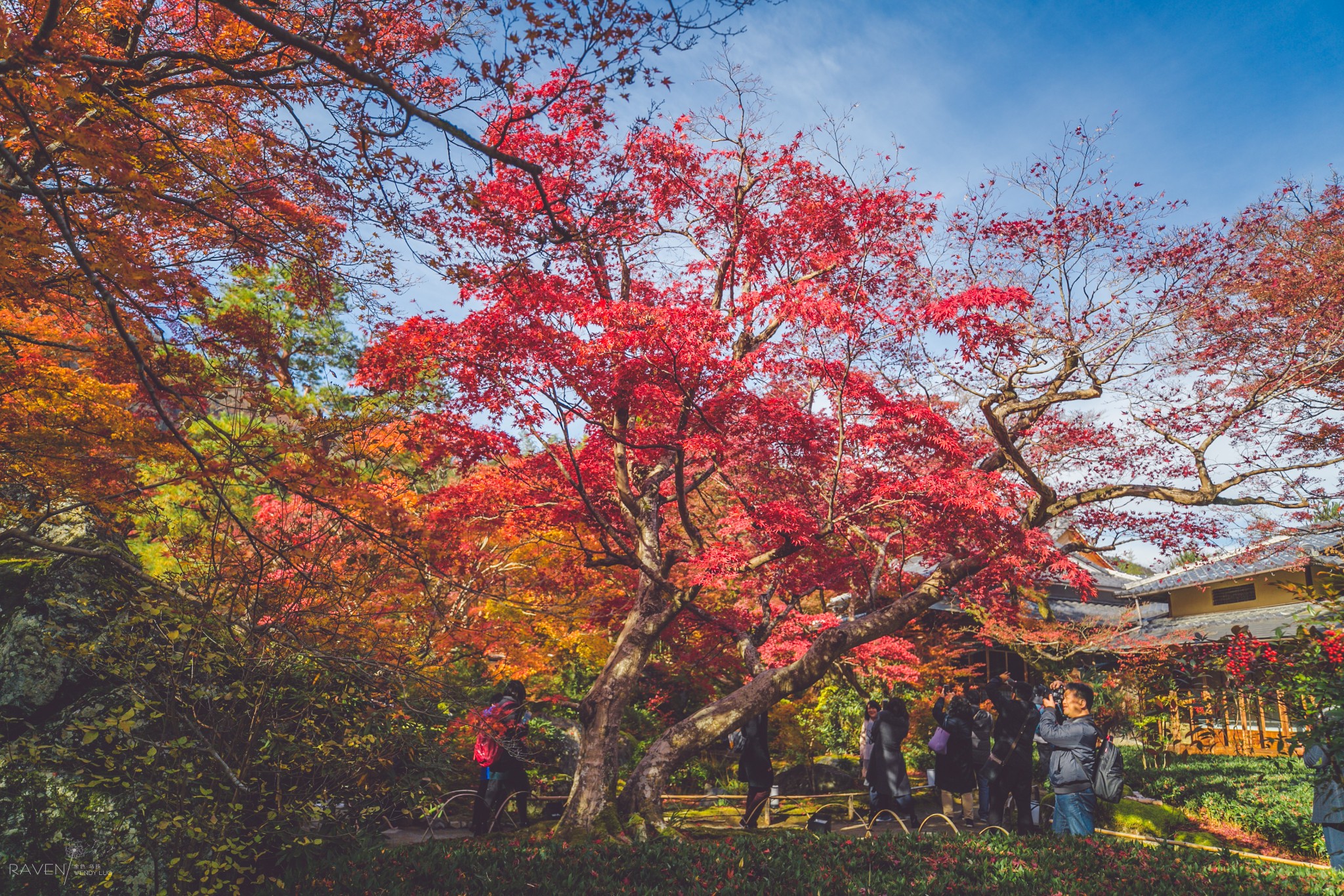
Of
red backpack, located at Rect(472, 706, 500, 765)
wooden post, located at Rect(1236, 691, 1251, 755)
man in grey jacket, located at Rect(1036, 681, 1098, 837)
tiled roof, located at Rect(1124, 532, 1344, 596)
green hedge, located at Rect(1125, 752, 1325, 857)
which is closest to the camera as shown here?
man in grey jacket, located at Rect(1036, 681, 1098, 837)

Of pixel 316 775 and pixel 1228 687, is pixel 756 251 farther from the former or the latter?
pixel 1228 687

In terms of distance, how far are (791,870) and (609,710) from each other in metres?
3.44

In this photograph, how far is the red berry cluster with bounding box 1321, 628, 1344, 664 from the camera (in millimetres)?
3746

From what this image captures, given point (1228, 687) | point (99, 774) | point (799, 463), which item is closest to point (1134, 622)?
point (1228, 687)

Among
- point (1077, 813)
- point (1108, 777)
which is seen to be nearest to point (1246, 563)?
point (1108, 777)

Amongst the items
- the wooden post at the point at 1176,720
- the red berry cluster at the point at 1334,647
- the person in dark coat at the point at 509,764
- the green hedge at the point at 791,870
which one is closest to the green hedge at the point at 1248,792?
the wooden post at the point at 1176,720

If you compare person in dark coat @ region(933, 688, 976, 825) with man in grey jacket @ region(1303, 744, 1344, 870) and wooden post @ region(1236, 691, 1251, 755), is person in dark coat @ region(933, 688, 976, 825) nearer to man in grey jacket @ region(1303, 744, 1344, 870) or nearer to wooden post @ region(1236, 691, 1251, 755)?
man in grey jacket @ region(1303, 744, 1344, 870)

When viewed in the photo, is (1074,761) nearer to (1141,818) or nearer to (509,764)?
(1141,818)

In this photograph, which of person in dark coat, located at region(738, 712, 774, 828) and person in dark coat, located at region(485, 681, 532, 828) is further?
person in dark coat, located at region(738, 712, 774, 828)

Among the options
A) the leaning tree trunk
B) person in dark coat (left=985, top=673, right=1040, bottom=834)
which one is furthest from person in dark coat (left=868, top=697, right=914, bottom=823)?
the leaning tree trunk

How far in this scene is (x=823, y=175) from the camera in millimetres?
8227

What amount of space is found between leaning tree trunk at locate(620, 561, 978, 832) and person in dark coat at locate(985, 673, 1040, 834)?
1.21m

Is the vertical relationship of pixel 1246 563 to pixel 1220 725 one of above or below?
above

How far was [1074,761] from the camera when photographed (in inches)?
221
